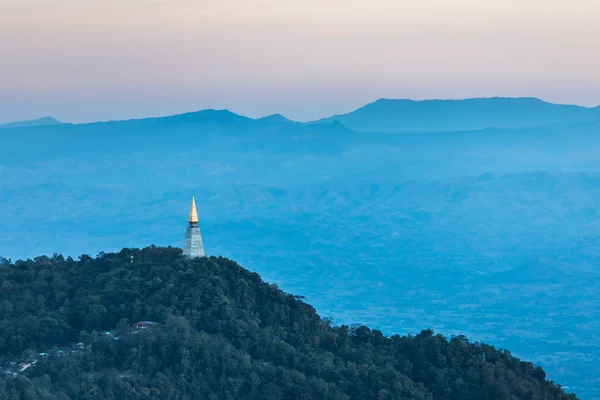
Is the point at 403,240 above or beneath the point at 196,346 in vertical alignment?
beneath

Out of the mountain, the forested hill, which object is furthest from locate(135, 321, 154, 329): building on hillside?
the mountain

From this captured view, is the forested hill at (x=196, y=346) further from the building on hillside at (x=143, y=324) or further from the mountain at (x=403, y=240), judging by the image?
the mountain at (x=403, y=240)

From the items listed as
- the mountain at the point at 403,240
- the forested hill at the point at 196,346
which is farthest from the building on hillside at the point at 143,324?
the mountain at the point at 403,240

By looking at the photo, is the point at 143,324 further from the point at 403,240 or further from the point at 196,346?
the point at 403,240

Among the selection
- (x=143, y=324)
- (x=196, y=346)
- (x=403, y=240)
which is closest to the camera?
(x=196, y=346)

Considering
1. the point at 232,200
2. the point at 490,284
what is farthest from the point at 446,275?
the point at 232,200

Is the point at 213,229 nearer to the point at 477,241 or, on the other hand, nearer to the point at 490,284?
the point at 477,241

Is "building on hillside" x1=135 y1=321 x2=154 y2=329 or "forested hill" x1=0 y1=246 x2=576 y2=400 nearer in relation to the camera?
"forested hill" x1=0 y1=246 x2=576 y2=400

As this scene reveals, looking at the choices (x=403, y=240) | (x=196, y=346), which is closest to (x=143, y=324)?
(x=196, y=346)

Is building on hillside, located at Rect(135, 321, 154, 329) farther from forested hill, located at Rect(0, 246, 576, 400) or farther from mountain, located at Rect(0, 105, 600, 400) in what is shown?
mountain, located at Rect(0, 105, 600, 400)
